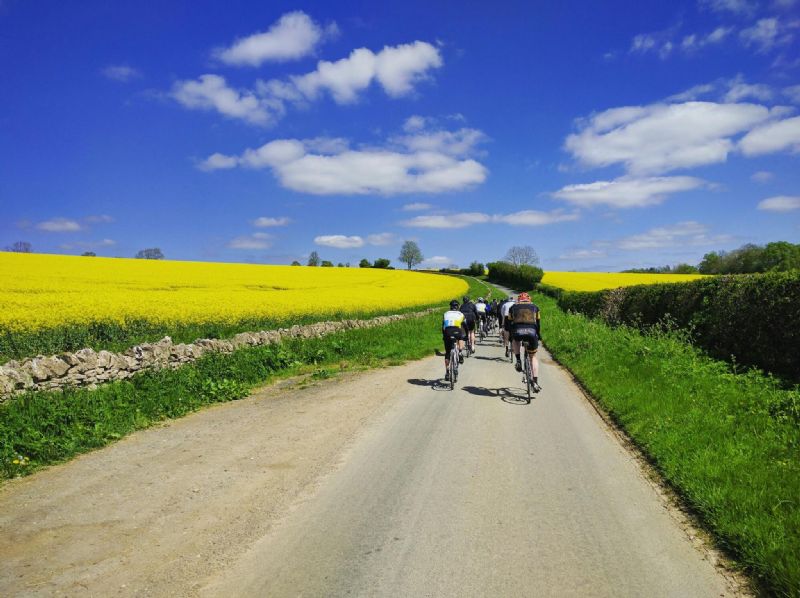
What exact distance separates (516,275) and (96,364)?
84.6 metres

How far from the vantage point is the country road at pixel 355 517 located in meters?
3.78

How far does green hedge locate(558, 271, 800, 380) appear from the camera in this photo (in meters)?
9.85

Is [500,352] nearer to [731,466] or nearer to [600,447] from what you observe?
[600,447]

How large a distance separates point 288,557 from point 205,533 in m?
1.05

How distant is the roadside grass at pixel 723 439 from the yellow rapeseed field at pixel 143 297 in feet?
47.0

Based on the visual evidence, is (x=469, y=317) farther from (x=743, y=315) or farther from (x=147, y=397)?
(x=147, y=397)

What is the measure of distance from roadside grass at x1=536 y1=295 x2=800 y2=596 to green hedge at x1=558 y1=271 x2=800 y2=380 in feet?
2.41

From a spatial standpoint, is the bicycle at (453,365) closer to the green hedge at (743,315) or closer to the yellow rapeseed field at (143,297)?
the green hedge at (743,315)

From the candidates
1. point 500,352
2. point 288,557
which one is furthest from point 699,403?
point 500,352

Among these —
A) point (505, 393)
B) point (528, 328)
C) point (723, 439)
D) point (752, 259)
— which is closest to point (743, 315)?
point (528, 328)

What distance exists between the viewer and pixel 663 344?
13.1 m

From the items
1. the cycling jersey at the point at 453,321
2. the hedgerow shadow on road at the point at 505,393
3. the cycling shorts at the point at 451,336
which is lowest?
the hedgerow shadow on road at the point at 505,393

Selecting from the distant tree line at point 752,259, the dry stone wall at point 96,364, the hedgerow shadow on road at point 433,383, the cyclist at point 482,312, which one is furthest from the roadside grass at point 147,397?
the distant tree line at point 752,259

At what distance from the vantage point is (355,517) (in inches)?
187
